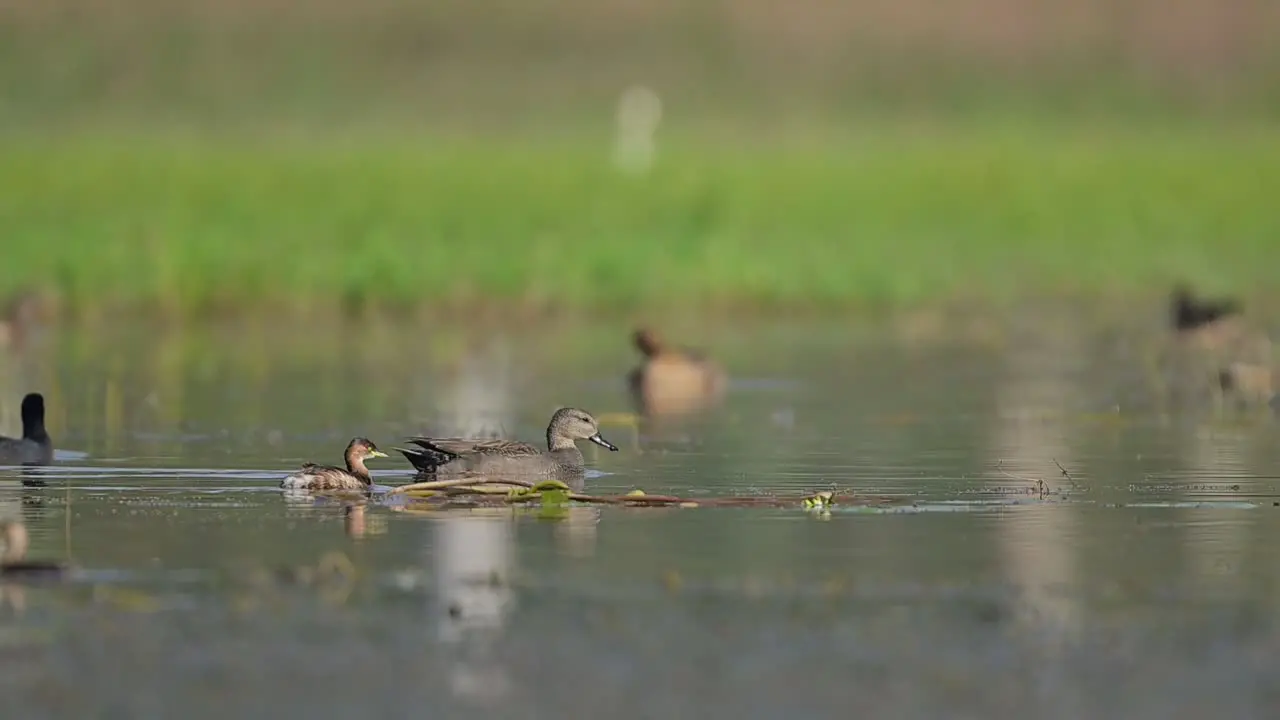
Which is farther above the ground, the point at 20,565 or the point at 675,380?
the point at 675,380

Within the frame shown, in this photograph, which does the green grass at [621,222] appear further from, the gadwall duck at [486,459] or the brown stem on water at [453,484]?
the brown stem on water at [453,484]

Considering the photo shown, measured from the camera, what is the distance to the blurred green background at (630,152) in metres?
36.6

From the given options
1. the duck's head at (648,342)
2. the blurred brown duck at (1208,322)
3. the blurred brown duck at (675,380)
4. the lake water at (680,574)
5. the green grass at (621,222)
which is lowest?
the lake water at (680,574)

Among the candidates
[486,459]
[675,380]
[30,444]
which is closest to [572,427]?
[486,459]

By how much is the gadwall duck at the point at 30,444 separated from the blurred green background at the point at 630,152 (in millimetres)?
15434

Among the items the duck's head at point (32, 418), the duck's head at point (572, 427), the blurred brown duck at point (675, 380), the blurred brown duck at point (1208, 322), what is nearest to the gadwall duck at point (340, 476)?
the duck's head at point (572, 427)

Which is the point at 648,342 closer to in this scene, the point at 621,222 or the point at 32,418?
the point at 32,418

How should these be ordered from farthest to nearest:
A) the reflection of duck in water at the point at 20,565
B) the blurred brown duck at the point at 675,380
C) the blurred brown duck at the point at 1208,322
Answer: the blurred brown duck at the point at 1208,322, the blurred brown duck at the point at 675,380, the reflection of duck in water at the point at 20,565

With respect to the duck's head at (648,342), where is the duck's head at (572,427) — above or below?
below

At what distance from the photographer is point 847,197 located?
5762 cm

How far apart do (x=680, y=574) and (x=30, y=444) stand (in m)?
6.45

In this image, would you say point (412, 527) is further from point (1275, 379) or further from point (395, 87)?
point (395, 87)

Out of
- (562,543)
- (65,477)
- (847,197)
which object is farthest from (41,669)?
(847,197)

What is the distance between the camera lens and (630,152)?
71.3 m
